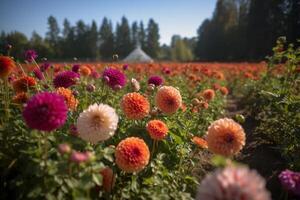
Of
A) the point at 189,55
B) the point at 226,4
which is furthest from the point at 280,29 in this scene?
the point at 189,55

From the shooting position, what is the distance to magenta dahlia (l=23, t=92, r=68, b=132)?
172cm

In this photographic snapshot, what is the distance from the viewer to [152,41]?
6600 cm

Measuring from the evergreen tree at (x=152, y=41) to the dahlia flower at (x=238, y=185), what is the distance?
62743 millimetres

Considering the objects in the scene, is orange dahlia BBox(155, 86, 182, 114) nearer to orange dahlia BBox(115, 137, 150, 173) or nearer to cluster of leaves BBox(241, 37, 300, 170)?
orange dahlia BBox(115, 137, 150, 173)

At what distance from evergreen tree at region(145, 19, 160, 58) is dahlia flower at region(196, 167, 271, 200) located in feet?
206

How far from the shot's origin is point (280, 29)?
113ft

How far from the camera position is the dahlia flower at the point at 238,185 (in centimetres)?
133

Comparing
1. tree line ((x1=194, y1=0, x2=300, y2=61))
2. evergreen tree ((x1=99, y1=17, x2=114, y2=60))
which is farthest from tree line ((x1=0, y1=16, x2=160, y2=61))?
tree line ((x1=194, y1=0, x2=300, y2=61))

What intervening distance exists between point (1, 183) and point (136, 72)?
5.84 m

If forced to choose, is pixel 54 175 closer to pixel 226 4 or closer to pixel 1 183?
pixel 1 183

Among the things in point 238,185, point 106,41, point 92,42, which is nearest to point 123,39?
point 106,41

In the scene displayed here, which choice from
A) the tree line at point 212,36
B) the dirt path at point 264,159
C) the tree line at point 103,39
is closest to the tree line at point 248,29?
the tree line at point 212,36

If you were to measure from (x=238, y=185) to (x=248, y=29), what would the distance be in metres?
39.2

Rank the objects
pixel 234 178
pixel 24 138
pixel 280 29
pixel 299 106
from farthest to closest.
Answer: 1. pixel 280 29
2. pixel 299 106
3. pixel 24 138
4. pixel 234 178
